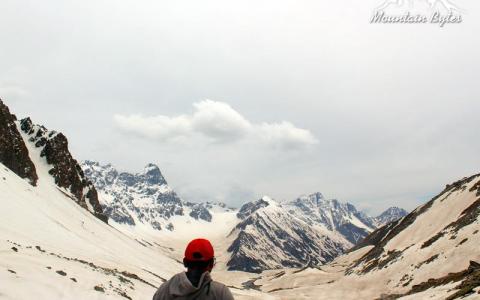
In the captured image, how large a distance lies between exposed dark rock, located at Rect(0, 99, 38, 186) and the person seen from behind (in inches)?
4387

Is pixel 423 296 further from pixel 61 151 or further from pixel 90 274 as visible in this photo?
pixel 61 151

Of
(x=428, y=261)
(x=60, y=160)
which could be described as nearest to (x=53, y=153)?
(x=60, y=160)

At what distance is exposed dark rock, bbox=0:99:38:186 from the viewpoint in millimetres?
107000

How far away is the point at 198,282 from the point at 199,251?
45 cm

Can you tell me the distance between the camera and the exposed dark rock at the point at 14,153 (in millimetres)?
107000

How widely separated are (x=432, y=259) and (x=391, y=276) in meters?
9.39

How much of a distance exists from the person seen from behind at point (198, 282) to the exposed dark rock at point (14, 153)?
111 meters

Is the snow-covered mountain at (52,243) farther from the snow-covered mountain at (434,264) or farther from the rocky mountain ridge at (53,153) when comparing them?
the snow-covered mountain at (434,264)

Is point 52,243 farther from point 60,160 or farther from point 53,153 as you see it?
point 60,160

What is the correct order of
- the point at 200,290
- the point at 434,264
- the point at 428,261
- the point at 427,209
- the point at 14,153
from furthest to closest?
the point at 14,153, the point at 427,209, the point at 428,261, the point at 434,264, the point at 200,290

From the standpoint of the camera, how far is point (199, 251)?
620 centimetres

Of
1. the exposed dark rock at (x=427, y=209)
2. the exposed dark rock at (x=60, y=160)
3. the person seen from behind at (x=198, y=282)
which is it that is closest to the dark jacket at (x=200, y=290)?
the person seen from behind at (x=198, y=282)

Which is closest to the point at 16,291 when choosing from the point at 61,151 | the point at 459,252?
the point at 459,252

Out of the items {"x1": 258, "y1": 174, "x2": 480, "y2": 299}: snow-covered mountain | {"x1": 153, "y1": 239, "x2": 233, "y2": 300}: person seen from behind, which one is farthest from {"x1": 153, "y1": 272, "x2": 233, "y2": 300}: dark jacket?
{"x1": 258, "y1": 174, "x2": 480, "y2": 299}: snow-covered mountain
